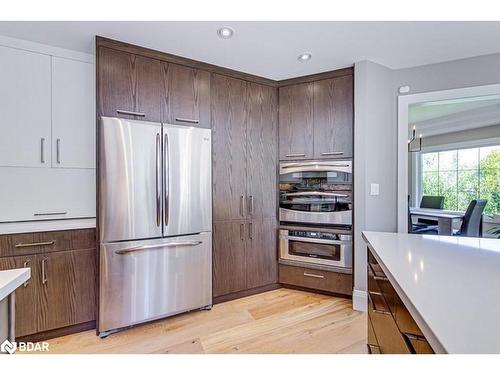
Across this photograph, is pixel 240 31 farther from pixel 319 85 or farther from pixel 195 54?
pixel 319 85

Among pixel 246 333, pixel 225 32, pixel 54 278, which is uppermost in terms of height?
pixel 225 32

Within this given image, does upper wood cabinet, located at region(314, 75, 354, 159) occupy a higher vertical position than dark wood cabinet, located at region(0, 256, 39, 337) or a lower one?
higher

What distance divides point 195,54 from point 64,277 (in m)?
2.19

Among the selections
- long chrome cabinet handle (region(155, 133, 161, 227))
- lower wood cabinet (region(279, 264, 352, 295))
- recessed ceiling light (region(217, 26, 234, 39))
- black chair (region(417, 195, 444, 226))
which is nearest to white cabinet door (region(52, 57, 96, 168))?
long chrome cabinet handle (region(155, 133, 161, 227))

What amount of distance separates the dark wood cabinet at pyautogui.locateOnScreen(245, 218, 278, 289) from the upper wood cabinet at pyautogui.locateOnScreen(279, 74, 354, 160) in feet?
2.77

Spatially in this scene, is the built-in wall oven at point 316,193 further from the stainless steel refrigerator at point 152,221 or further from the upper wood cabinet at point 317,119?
the stainless steel refrigerator at point 152,221

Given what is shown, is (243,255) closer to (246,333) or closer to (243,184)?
(243,184)

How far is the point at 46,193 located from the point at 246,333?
2.06 metres

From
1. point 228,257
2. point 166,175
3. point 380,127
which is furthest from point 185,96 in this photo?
point 380,127

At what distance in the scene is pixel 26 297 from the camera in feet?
7.41

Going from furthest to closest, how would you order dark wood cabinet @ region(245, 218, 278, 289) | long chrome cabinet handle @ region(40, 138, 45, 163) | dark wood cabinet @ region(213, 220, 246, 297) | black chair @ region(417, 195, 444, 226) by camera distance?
1. black chair @ region(417, 195, 444, 226)
2. dark wood cabinet @ region(245, 218, 278, 289)
3. dark wood cabinet @ region(213, 220, 246, 297)
4. long chrome cabinet handle @ region(40, 138, 45, 163)

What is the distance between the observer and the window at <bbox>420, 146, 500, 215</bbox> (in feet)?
19.4

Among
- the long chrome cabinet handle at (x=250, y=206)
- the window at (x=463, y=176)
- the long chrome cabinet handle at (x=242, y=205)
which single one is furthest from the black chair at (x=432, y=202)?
the long chrome cabinet handle at (x=242, y=205)

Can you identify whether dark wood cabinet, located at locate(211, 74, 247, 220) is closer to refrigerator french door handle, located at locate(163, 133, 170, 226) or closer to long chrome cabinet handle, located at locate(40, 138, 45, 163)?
refrigerator french door handle, located at locate(163, 133, 170, 226)
